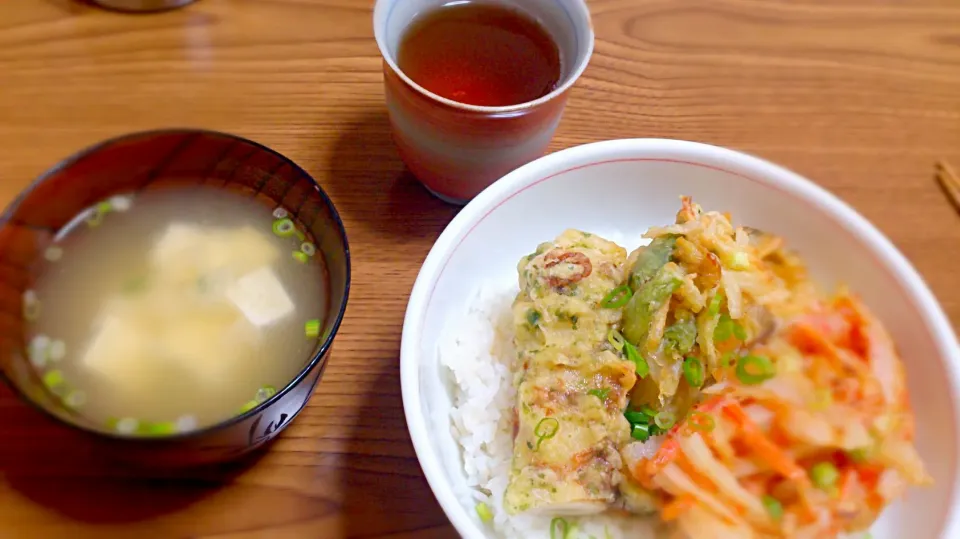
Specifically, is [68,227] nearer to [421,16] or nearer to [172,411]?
[172,411]

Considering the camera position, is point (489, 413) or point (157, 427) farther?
point (489, 413)

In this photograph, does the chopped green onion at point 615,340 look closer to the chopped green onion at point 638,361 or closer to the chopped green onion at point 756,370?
the chopped green onion at point 638,361

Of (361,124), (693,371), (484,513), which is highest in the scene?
(693,371)

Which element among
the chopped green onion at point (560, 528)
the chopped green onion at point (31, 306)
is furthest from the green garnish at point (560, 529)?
the chopped green onion at point (31, 306)

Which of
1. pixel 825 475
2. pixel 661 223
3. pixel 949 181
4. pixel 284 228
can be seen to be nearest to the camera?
pixel 825 475

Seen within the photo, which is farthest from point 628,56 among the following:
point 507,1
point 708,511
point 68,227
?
point 68,227

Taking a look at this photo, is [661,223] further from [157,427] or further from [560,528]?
[157,427]

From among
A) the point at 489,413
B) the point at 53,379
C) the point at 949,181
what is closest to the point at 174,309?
the point at 53,379
